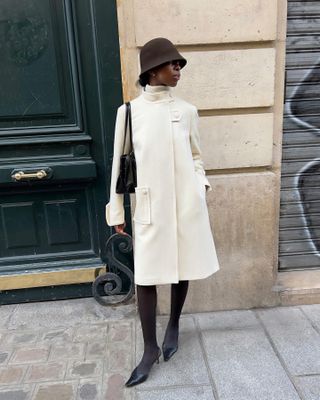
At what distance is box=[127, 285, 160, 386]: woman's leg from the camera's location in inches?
95.4

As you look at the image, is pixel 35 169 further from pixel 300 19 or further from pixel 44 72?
pixel 300 19

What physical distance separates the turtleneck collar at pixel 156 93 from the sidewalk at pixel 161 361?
5.46ft

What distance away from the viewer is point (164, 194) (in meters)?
2.30

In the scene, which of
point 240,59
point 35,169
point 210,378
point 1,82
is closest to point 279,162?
point 240,59

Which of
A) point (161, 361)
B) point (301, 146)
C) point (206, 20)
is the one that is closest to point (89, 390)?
point (161, 361)

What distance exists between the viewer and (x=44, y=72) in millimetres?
3068

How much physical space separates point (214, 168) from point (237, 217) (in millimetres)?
424

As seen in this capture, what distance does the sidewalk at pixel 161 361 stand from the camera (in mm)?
2373

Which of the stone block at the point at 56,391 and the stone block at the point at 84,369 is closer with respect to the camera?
the stone block at the point at 56,391

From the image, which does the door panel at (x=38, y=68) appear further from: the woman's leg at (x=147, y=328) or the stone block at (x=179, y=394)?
the stone block at (x=179, y=394)

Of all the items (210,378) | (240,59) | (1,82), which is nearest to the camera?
(210,378)

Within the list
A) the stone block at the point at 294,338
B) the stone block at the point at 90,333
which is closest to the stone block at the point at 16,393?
the stone block at the point at 90,333

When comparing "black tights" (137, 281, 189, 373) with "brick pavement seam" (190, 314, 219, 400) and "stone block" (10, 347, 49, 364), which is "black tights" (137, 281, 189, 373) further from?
"stone block" (10, 347, 49, 364)

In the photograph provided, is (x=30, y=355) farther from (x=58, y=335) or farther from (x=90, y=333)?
(x=90, y=333)
